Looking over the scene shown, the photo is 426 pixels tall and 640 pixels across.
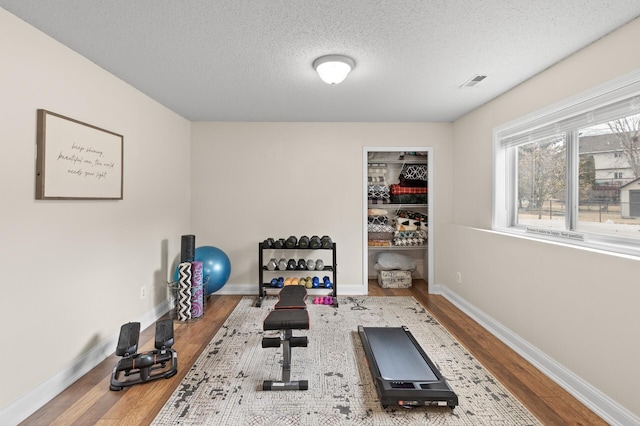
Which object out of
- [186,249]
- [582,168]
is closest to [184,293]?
[186,249]

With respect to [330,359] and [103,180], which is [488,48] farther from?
[103,180]

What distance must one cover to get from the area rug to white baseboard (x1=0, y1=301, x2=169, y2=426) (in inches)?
31.4

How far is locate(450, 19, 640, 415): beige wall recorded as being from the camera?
5.66 ft

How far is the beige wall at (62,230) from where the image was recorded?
68.9 inches

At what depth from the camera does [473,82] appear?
269 centimetres

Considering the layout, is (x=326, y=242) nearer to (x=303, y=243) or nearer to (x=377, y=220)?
(x=303, y=243)

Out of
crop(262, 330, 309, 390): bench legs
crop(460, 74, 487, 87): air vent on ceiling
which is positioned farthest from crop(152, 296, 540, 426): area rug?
crop(460, 74, 487, 87): air vent on ceiling

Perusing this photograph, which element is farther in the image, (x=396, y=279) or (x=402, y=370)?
(x=396, y=279)

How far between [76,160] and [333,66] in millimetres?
2024

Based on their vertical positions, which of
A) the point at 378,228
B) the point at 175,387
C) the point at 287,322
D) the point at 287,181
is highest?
the point at 287,181

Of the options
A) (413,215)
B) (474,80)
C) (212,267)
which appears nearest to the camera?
(474,80)

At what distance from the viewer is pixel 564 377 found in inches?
82.0

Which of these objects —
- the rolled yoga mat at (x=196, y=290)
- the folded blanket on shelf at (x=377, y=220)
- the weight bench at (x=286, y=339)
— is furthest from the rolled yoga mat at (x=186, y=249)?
the folded blanket on shelf at (x=377, y=220)

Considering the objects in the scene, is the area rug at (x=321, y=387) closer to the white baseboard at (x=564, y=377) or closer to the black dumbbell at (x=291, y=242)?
the white baseboard at (x=564, y=377)
